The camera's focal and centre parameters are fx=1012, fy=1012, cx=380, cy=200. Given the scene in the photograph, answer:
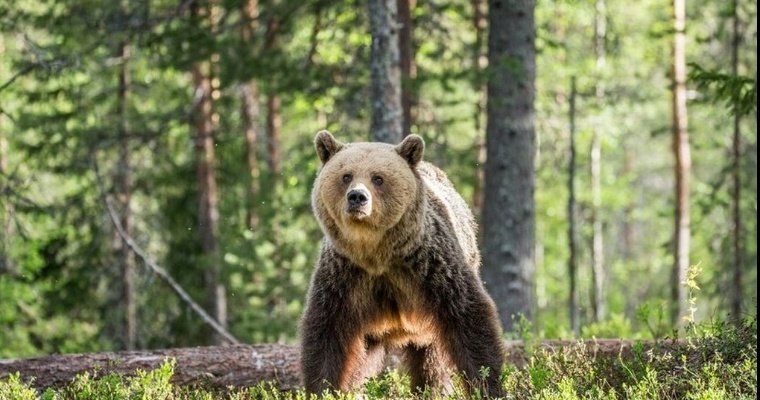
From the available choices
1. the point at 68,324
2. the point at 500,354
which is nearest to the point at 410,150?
the point at 500,354

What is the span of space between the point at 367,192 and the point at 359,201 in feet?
0.31

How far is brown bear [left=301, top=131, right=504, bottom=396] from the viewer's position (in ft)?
23.4

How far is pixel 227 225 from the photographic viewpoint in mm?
20281

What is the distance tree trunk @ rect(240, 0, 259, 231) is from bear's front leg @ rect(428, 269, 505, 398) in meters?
11.8

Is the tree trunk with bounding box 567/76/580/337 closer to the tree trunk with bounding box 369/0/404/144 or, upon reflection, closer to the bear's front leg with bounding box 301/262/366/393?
the tree trunk with bounding box 369/0/404/144

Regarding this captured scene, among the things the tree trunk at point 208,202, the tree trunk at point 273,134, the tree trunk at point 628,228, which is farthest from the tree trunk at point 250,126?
the tree trunk at point 628,228

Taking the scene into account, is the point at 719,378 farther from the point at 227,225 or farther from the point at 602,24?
the point at 602,24

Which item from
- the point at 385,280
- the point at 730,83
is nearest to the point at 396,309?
the point at 385,280

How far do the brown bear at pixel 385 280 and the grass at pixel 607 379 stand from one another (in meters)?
0.25

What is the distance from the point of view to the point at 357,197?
671 centimetres

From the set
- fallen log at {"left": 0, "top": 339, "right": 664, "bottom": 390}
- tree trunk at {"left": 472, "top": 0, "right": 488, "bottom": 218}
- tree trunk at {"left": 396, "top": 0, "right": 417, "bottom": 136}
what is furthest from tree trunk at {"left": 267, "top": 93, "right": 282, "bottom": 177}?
fallen log at {"left": 0, "top": 339, "right": 664, "bottom": 390}

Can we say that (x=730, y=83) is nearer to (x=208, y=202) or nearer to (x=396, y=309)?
(x=396, y=309)

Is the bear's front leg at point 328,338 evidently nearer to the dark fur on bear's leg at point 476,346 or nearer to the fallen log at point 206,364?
the dark fur on bear's leg at point 476,346

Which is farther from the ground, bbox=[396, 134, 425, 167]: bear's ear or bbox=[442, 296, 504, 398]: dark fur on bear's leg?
bbox=[396, 134, 425, 167]: bear's ear
